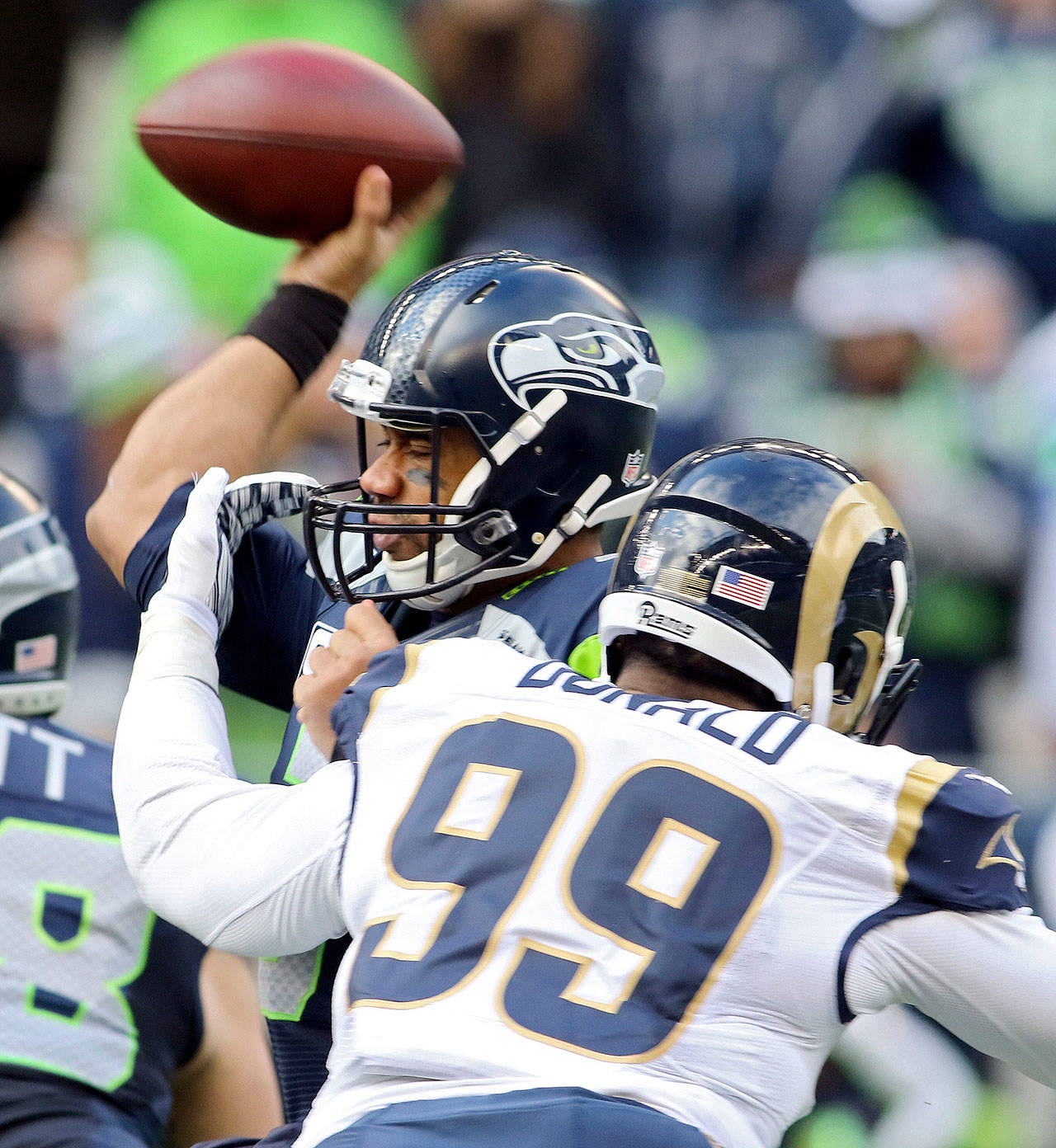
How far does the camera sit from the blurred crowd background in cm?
592

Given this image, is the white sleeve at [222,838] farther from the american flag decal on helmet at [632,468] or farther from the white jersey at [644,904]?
the american flag decal on helmet at [632,468]

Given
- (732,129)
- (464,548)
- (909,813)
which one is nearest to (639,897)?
(909,813)

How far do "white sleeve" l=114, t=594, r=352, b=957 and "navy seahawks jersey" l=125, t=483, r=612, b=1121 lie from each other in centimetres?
34

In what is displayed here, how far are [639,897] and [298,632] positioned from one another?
3.63 ft

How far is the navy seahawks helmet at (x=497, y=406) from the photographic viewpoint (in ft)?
8.34

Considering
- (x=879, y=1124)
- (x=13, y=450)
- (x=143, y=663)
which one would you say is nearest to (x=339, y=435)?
(x=13, y=450)

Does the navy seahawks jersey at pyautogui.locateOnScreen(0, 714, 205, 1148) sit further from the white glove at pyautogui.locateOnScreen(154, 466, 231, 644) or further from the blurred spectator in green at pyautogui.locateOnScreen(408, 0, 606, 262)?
the blurred spectator in green at pyautogui.locateOnScreen(408, 0, 606, 262)

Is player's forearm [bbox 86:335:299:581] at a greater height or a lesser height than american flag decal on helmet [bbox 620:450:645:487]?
lesser

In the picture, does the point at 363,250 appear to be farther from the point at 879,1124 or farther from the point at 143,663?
the point at 879,1124

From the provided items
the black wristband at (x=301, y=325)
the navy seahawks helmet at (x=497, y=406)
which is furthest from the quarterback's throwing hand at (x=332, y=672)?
the black wristband at (x=301, y=325)

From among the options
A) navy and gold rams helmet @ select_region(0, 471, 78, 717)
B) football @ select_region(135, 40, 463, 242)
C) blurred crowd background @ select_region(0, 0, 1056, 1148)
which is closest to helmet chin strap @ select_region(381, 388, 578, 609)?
football @ select_region(135, 40, 463, 242)

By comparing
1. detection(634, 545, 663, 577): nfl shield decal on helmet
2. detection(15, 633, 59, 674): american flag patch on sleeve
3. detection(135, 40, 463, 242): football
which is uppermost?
detection(135, 40, 463, 242): football

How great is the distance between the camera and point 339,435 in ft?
20.4

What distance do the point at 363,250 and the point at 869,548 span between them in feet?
3.77
